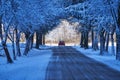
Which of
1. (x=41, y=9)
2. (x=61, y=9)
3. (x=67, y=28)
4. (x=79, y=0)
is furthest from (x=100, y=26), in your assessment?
(x=67, y=28)

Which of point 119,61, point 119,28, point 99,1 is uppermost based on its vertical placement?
point 99,1

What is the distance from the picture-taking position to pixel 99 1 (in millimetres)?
32938

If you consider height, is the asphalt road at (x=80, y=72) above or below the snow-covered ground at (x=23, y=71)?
below

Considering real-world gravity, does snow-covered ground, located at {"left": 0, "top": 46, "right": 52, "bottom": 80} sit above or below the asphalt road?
above

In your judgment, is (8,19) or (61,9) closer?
(8,19)

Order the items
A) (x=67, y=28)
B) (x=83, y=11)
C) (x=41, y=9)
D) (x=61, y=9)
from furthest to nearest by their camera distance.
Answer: (x=67, y=28), (x=61, y=9), (x=83, y=11), (x=41, y=9)

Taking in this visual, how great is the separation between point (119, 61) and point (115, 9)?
4.59m

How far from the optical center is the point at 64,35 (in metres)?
136

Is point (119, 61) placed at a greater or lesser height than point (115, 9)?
lesser

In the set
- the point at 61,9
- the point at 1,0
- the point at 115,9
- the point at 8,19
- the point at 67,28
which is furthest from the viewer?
the point at 67,28

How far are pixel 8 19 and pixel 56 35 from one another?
346 ft

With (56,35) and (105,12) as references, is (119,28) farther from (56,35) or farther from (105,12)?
(56,35)

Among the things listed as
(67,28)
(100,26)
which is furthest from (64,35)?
(100,26)

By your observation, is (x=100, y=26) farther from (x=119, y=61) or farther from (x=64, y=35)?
(x=64, y=35)
